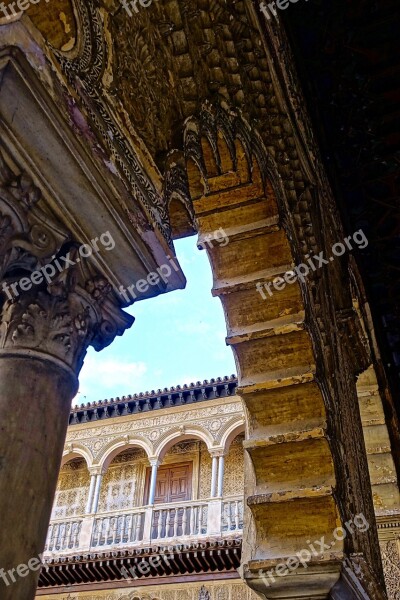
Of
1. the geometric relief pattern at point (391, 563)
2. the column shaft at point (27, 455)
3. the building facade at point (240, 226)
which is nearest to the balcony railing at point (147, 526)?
the geometric relief pattern at point (391, 563)

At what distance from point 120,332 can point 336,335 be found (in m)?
3.28

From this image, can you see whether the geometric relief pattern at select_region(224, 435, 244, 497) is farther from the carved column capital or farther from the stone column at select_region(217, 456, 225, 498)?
the carved column capital

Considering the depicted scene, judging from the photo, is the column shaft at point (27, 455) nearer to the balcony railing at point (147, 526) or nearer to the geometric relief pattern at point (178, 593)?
the geometric relief pattern at point (178, 593)

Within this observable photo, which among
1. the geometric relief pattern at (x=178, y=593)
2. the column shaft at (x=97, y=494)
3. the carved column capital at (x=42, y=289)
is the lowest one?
the carved column capital at (x=42, y=289)

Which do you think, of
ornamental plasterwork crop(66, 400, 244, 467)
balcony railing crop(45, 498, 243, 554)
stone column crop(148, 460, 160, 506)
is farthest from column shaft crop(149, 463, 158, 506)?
balcony railing crop(45, 498, 243, 554)

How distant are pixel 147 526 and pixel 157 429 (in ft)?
8.68

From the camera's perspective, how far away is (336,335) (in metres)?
5.54

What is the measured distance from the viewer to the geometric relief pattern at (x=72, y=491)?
17906mm

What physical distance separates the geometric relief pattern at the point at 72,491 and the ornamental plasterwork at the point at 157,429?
1114 millimetres

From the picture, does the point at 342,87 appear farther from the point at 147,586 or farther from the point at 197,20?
the point at 147,586

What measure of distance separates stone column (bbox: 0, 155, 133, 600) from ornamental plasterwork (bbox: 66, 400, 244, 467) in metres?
14.1

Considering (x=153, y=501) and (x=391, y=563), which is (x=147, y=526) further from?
(x=391, y=563)

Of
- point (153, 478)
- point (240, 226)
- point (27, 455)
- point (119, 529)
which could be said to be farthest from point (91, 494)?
point (27, 455)

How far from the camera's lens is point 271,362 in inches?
169
